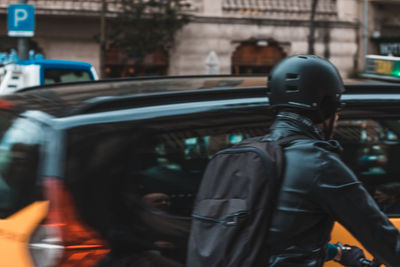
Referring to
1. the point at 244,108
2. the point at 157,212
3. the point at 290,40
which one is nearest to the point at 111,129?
the point at 157,212

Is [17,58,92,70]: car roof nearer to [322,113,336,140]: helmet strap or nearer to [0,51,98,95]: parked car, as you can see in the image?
[0,51,98,95]: parked car

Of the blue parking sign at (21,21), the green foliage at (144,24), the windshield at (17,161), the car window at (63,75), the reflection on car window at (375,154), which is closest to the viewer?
the windshield at (17,161)

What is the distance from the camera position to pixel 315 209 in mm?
1729

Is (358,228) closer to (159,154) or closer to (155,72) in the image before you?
(159,154)

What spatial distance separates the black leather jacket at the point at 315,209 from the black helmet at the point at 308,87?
160 millimetres

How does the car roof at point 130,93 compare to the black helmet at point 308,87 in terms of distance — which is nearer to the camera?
the black helmet at point 308,87

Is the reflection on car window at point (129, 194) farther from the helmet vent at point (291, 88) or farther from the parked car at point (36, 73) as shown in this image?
the parked car at point (36, 73)

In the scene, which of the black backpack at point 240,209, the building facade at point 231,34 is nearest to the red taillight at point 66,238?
the black backpack at point 240,209

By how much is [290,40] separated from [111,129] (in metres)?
21.4

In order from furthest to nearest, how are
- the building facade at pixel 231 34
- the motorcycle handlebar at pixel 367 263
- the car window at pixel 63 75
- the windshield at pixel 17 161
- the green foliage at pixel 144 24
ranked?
1. the building facade at pixel 231 34
2. the green foliage at pixel 144 24
3. the car window at pixel 63 75
4. the windshield at pixel 17 161
5. the motorcycle handlebar at pixel 367 263

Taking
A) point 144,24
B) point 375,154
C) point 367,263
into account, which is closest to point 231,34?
point 144,24

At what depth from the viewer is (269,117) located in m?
2.58

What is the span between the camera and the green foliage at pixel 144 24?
2036cm

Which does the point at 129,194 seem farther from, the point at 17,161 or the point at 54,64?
the point at 54,64
